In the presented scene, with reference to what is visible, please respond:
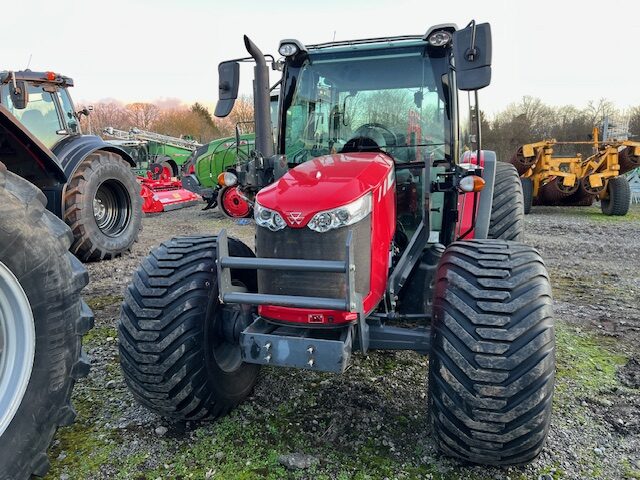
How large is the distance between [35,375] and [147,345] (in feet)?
1.87

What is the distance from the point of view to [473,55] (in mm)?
2574

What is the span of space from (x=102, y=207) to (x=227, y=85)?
16.1ft

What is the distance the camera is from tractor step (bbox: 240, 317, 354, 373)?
7.56 ft

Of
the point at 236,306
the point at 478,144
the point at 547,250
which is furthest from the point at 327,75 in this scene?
the point at 547,250

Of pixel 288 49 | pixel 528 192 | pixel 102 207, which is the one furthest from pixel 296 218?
pixel 528 192

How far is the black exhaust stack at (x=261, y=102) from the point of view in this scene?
3.02 metres

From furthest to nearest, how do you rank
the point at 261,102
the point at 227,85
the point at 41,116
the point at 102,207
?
the point at 102,207 < the point at 41,116 < the point at 227,85 < the point at 261,102

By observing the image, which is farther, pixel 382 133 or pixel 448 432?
pixel 382 133

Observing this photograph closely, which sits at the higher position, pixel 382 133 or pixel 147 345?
pixel 382 133

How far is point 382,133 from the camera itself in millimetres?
3381

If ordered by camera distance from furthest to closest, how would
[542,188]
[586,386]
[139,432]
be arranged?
[542,188] < [586,386] < [139,432]

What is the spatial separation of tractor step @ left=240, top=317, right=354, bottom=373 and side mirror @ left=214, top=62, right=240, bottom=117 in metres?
1.59

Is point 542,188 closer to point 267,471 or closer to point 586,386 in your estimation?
point 586,386

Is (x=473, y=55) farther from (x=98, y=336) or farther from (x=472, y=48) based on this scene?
(x=98, y=336)
